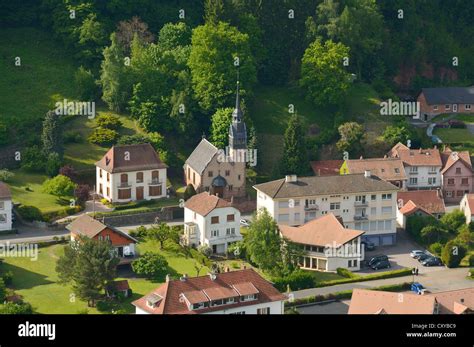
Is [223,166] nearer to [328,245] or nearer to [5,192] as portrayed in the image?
[328,245]

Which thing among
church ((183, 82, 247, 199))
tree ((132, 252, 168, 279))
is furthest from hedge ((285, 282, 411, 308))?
church ((183, 82, 247, 199))

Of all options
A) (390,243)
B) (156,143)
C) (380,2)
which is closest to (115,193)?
(156,143)

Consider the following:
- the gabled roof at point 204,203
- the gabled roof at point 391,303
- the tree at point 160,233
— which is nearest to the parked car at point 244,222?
the gabled roof at point 204,203

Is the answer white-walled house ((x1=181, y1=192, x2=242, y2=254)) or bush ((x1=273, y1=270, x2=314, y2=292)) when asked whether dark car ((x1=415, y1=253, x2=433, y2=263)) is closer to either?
bush ((x1=273, y1=270, x2=314, y2=292))

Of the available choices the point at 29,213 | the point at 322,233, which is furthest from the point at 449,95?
the point at 29,213

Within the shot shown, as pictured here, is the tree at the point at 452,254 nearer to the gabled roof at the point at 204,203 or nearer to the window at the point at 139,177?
the gabled roof at the point at 204,203

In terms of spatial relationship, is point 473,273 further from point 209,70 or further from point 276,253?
point 209,70
